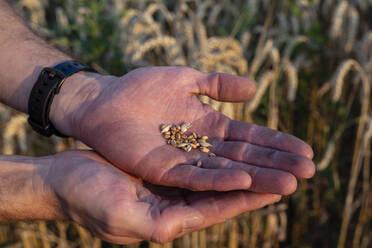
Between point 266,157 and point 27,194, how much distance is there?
0.95 m

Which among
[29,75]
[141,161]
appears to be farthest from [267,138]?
[29,75]

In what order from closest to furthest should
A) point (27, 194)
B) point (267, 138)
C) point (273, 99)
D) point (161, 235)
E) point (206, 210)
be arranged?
point (161, 235)
point (206, 210)
point (27, 194)
point (267, 138)
point (273, 99)

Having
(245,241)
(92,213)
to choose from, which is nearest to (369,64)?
(245,241)

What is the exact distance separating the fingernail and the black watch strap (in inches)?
38.0

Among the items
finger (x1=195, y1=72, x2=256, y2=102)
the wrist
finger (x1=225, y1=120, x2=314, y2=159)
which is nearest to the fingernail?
finger (x1=225, y1=120, x2=314, y2=159)

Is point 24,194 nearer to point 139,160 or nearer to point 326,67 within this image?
point 139,160

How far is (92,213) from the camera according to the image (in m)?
1.41

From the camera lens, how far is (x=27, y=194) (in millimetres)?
1586

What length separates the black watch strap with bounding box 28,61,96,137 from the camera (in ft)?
6.51

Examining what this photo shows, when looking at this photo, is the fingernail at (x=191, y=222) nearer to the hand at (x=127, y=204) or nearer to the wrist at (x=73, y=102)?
the hand at (x=127, y=204)

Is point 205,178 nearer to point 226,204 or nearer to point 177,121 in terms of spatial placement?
point 226,204

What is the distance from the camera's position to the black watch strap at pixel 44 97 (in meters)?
1.99

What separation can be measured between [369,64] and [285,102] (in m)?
0.72

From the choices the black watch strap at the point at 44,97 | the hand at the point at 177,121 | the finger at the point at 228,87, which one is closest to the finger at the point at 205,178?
the hand at the point at 177,121
